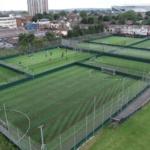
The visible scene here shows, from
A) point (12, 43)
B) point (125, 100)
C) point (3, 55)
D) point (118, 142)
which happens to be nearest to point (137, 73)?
point (125, 100)

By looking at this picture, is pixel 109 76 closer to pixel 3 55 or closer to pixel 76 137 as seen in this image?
pixel 76 137

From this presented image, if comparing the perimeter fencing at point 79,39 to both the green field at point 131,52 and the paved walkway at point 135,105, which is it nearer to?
the green field at point 131,52

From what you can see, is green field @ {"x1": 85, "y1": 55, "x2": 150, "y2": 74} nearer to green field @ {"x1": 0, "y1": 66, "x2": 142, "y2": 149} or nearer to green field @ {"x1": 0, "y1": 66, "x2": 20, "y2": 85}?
green field @ {"x1": 0, "y1": 66, "x2": 142, "y2": 149}

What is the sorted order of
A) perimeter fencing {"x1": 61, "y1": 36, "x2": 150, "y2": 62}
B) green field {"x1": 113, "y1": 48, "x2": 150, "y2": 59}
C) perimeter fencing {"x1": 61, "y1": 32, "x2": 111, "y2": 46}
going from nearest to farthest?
perimeter fencing {"x1": 61, "y1": 36, "x2": 150, "y2": 62}
green field {"x1": 113, "y1": 48, "x2": 150, "y2": 59}
perimeter fencing {"x1": 61, "y1": 32, "x2": 111, "y2": 46}

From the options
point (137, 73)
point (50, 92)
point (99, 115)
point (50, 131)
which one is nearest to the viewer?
point (50, 131)

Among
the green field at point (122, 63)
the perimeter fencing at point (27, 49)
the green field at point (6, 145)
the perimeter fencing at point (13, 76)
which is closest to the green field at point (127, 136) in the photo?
the green field at point (6, 145)

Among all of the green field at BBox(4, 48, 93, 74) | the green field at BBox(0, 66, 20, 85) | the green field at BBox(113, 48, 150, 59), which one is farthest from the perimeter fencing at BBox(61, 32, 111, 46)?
the green field at BBox(0, 66, 20, 85)

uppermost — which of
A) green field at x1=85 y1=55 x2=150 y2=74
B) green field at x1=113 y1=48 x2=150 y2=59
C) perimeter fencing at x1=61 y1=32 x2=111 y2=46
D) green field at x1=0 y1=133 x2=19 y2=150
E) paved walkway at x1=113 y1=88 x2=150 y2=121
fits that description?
perimeter fencing at x1=61 y1=32 x2=111 y2=46
